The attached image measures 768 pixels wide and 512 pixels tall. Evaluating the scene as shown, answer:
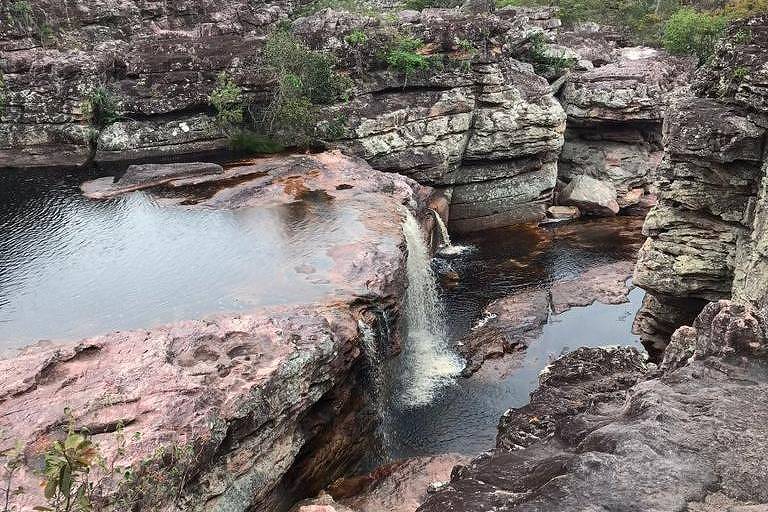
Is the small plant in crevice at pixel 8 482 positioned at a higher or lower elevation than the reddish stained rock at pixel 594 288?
higher

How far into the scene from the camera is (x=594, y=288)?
19422mm

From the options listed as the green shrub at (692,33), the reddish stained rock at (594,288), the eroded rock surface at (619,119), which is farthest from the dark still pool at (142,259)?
the green shrub at (692,33)

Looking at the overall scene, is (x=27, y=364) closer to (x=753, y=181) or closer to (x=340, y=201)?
(x=340, y=201)

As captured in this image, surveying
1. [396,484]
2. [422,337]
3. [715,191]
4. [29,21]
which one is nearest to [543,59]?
[715,191]

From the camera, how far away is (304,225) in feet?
53.7

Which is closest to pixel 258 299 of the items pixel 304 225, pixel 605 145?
pixel 304 225

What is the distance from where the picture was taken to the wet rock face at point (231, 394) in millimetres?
7938

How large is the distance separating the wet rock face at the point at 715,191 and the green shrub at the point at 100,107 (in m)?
20.0

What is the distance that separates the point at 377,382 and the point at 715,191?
8.23m

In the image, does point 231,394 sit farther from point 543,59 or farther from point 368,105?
point 543,59

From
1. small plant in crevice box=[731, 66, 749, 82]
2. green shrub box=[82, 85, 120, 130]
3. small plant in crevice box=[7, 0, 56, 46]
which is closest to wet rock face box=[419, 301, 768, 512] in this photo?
small plant in crevice box=[731, 66, 749, 82]

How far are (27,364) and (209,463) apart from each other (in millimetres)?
3589

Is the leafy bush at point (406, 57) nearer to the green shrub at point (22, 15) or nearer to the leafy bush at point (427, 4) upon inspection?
the leafy bush at point (427, 4)

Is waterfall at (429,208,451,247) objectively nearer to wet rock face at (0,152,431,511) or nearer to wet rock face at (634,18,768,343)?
wet rock face at (0,152,431,511)
